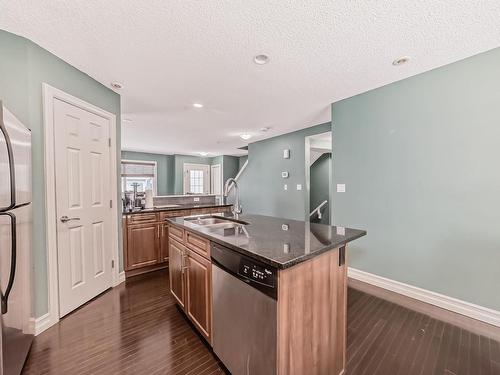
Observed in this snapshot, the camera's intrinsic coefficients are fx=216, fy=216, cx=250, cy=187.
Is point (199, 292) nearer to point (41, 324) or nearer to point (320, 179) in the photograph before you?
point (41, 324)

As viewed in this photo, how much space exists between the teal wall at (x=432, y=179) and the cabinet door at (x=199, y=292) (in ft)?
7.10

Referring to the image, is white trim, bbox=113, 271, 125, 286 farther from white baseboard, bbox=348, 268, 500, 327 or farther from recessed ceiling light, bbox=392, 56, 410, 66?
recessed ceiling light, bbox=392, 56, 410, 66

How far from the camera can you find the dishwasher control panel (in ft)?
3.40

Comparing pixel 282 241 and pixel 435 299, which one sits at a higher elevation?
pixel 282 241

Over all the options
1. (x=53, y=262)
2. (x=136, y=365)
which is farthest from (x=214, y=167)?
(x=136, y=365)

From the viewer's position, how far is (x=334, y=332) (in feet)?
4.35

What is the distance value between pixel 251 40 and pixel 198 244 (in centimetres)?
173

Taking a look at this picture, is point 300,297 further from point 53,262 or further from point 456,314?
point 53,262

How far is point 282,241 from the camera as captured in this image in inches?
52.6

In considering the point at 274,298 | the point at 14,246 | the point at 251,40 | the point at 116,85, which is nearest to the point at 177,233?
the point at 14,246

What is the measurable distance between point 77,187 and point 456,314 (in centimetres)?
396

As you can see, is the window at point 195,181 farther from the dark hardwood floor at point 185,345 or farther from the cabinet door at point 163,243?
the dark hardwood floor at point 185,345

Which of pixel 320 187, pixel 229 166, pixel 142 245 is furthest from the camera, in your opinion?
pixel 229 166

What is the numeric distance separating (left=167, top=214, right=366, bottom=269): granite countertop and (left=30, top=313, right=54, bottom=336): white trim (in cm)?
146
